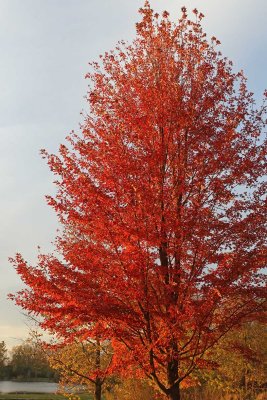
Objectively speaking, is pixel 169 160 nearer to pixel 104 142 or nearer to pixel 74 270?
pixel 104 142

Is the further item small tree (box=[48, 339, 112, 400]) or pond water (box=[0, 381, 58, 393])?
pond water (box=[0, 381, 58, 393])

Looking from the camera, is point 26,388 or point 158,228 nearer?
point 158,228

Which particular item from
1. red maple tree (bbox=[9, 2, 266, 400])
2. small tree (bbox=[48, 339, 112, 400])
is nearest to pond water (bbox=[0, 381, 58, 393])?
small tree (bbox=[48, 339, 112, 400])

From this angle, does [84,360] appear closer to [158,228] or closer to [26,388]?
[158,228]

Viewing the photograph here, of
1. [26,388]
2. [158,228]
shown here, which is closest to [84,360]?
[158,228]

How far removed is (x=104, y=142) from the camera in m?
10.7

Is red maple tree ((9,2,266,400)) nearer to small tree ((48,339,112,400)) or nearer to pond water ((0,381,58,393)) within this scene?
small tree ((48,339,112,400))

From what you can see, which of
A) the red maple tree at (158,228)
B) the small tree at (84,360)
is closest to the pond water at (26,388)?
the small tree at (84,360)

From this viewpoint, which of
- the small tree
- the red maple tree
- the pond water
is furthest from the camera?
the pond water

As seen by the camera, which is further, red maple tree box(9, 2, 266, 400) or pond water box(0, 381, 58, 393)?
pond water box(0, 381, 58, 393)

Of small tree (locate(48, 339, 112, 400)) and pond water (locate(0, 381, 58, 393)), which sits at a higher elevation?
small tree (locate(48, 339, 112, 400))

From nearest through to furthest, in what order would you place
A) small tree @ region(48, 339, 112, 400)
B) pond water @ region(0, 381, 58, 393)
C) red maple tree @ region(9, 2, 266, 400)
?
red maple tree @ region(9, 2, 266, 400) < small tree @ region(48, 339, 112, 400) < pond water @ region(0, 381, 58, 393)

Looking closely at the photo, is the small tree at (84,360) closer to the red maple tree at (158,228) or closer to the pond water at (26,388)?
the red maple tree at (158,228)

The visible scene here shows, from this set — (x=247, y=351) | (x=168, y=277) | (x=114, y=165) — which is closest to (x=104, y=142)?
(x=114, y=165)
